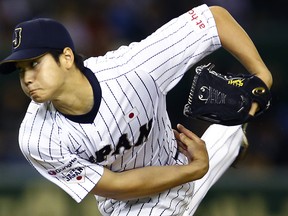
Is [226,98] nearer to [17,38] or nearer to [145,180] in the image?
[145,180]

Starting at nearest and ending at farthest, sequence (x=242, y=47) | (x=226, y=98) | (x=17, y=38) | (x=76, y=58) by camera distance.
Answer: (x=17, y=38) < (x=76, y=58) < (x=226, y=98) < (x=242, y=47)

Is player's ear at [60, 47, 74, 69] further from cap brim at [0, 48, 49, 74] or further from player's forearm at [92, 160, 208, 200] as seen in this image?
player's forearm at [92, 160, 208, 200]

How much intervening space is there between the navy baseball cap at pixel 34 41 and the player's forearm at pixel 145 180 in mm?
685

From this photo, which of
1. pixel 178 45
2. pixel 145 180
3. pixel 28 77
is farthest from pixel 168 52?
pixel 28 77

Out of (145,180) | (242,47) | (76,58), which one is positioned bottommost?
(145,180)

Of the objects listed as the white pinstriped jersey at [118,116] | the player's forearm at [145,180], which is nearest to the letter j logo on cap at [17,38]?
the white pinstriped jersey at [118,116]

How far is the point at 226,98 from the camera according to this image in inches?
171

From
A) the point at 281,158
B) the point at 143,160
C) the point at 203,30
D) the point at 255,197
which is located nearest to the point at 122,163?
the point at 143,160

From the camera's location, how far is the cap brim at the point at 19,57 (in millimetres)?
4000

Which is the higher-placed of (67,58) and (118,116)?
(67,58)

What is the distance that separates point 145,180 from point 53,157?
0.46m

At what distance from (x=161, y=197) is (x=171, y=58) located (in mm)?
752

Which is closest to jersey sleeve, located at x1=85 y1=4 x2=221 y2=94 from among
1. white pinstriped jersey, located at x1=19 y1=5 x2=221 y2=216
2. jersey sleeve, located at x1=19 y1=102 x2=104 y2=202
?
white pinstriped jersey, located at x1=19 y1=5 x2=221 y2=216

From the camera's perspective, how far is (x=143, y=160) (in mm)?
4590
